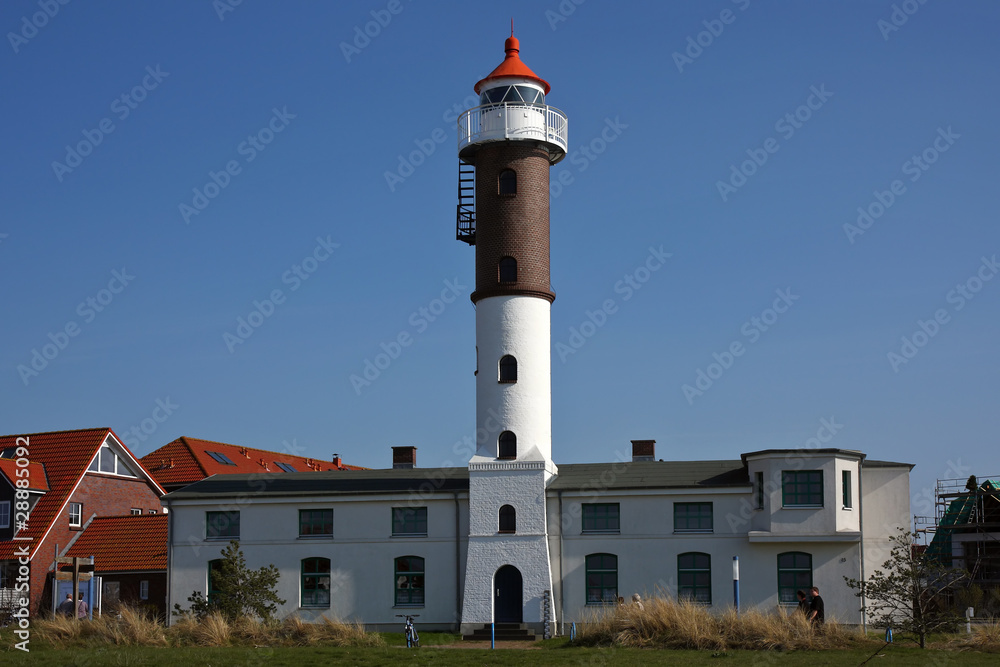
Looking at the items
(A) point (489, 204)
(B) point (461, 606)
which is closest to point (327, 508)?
(B) point (461, 606)

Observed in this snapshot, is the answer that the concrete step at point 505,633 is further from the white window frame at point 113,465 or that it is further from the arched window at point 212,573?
the white window frame at point 113,465

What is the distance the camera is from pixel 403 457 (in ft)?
133

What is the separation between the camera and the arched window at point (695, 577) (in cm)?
3328

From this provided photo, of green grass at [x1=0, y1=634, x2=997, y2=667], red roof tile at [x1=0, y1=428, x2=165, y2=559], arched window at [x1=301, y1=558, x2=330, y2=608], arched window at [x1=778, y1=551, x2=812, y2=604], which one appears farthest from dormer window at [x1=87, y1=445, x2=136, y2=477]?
arched window at [x1=778, y1=551, x2=812, y2=604]

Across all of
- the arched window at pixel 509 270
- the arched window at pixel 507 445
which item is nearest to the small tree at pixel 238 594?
the arched window at pixel 507 445

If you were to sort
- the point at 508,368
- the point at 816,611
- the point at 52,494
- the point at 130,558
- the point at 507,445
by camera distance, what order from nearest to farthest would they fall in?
the point at 816,611
the point at 507,445
the point at 508,368
the point at 130,558
the point at 52,494

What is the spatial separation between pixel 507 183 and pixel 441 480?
9.57 metres

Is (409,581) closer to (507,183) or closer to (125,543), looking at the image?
(125,543)

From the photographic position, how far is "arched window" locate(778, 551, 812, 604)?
32688 millimetres

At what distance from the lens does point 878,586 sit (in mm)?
25797

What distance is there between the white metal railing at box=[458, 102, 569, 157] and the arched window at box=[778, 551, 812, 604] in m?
14.2

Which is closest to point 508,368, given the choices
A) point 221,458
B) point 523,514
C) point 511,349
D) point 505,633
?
point 511,349

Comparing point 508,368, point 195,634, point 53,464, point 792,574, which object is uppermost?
point 508,368

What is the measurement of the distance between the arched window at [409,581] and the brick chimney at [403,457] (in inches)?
235
